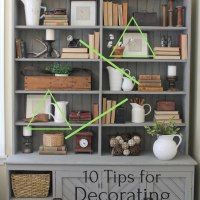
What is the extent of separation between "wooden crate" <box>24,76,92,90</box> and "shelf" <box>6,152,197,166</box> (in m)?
0.65

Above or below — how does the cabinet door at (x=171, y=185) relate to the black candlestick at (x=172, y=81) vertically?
below

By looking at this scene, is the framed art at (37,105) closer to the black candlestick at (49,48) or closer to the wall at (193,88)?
the wall at (193,88)

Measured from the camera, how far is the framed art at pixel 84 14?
13.0ft

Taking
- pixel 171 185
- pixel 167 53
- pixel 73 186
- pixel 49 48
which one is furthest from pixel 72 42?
pixel 171 185

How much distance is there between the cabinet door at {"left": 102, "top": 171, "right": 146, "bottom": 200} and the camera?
3.70 metres

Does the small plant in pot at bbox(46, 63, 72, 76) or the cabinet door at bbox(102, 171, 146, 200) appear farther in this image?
the small plant in pot at bbox(46, 63, 72, 76)

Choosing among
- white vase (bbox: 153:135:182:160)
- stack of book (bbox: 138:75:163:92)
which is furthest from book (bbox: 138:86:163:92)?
white vase (bbox: 153:135:182:160)

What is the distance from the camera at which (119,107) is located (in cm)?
403

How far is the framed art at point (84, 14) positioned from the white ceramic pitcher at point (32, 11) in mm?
334

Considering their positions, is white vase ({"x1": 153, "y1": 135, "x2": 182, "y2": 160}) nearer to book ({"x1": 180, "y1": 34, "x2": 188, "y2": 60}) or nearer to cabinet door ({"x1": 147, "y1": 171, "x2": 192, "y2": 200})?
cabinet door ({"x1": 147, "y1": 171, "x2": 192, "y2": 200})

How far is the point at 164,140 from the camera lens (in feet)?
12.3

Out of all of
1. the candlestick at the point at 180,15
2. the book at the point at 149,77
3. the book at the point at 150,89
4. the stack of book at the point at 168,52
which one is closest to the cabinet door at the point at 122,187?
the book at the point at 150,89

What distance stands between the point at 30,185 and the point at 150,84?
146 centimetres

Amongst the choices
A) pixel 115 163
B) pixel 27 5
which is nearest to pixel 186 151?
pixel 115 163
